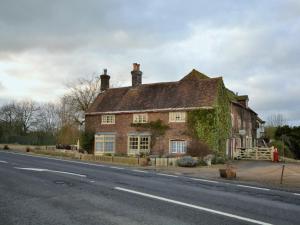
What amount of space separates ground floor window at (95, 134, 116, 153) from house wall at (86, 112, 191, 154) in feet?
1.88

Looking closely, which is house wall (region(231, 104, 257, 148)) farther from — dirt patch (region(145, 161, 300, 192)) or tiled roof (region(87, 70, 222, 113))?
dirt patch (region(145, 161, 300, 192))

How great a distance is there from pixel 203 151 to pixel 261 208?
26.0 m

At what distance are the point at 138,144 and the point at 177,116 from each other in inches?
210

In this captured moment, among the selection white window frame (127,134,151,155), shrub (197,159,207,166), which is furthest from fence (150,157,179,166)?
white window frame (127,134,151,155)

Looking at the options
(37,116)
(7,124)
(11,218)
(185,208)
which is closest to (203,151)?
(185,208)

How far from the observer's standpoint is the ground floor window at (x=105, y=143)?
42.4 metres

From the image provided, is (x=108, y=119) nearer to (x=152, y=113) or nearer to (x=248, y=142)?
(x=152, y=113)

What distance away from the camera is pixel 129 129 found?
135 ft

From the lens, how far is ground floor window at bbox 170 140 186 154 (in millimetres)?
37312

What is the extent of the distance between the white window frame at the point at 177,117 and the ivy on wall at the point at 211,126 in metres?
0.83

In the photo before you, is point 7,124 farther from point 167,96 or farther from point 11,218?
point 11,218

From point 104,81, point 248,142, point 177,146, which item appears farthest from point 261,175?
point 104,81

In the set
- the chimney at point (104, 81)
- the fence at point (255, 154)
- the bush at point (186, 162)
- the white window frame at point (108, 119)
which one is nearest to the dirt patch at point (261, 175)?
the bush at point (186, 162)

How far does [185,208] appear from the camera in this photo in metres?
9.10
